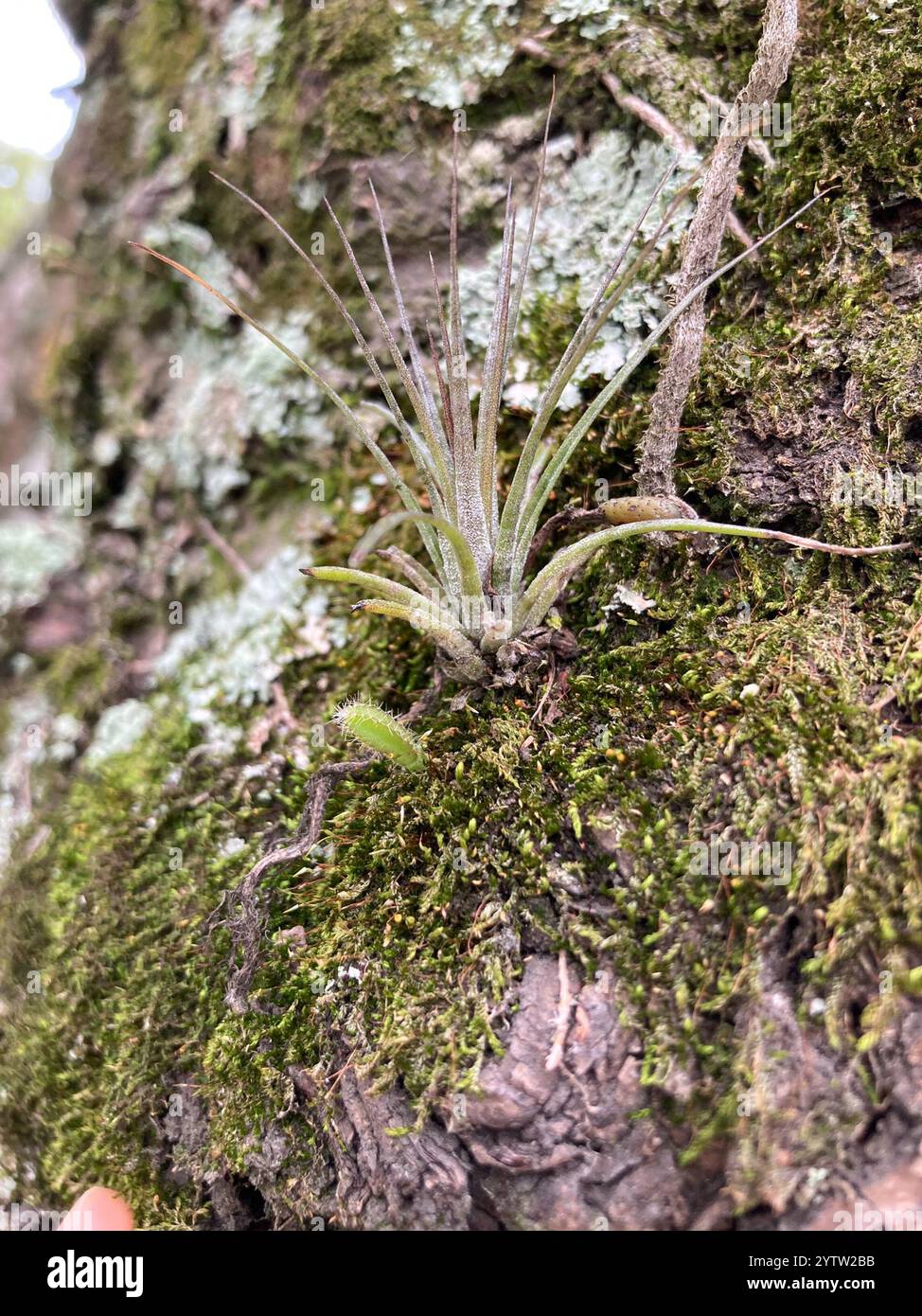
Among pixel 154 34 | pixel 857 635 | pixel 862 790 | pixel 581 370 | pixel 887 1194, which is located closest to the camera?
pixel 887 1194

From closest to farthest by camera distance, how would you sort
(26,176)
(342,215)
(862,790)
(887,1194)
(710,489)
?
(887,1194) < (862,790) < (710,489) < (342,215) < (26,176)

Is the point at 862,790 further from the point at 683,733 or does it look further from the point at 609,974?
the point at 609,974

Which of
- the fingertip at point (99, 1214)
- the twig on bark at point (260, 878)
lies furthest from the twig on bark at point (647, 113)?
the fingertip at point (99, 1214)

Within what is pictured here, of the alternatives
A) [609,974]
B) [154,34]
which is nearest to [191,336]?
[154,34]

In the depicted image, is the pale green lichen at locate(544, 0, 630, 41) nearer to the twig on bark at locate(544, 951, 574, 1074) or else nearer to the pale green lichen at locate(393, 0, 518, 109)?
the pale green lichen at locate(393, 0, 518, 109)

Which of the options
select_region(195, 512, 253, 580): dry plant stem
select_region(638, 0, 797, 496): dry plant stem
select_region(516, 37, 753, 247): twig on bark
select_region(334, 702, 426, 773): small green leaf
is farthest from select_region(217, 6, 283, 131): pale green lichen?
select_region(334, 702, 426, 773): small green leaf
